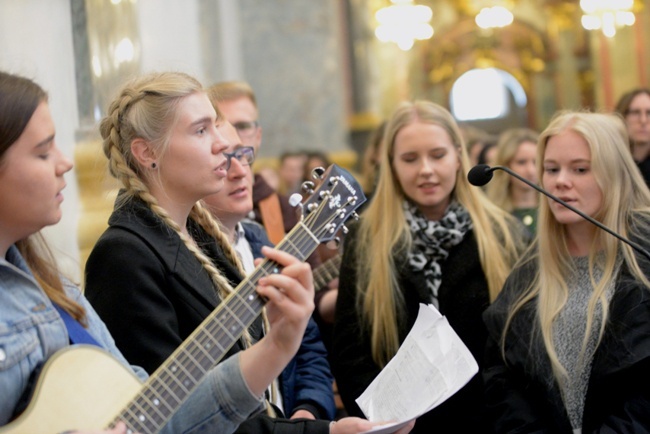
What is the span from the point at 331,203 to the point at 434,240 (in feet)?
5.10

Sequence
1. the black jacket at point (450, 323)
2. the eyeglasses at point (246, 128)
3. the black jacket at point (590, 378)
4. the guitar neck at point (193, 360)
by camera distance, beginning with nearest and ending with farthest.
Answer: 1. the guitar neck at point (193, 360)
2. the black jacket at point (590, 378)
3. the black jacket at point (450, 323)
4. the eyeglasses at point (246, 128)

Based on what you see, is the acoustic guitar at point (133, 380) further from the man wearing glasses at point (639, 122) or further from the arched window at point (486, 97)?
the arched window at point (486, 97)

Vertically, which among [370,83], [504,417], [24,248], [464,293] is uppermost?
[370,83]

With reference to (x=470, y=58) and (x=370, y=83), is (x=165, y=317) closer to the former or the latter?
(x=370, y=83)

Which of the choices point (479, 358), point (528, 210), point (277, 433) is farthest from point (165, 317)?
point (528, 210)

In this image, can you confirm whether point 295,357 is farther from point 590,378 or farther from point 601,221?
point 601,221

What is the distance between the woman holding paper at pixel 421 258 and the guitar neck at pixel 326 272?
0.45 metres

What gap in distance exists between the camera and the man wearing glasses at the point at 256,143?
4.64 m

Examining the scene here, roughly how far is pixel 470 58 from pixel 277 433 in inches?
668

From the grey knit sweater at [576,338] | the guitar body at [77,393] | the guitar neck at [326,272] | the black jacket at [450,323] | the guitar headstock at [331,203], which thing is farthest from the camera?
the guitar neck at [326,272]

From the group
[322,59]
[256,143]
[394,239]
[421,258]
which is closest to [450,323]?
[421,258]

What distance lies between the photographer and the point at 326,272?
178 inches

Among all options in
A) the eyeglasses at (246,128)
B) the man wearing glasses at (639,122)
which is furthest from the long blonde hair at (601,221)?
the man wearing glasses at (639,122)

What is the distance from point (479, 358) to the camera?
12.2ft
